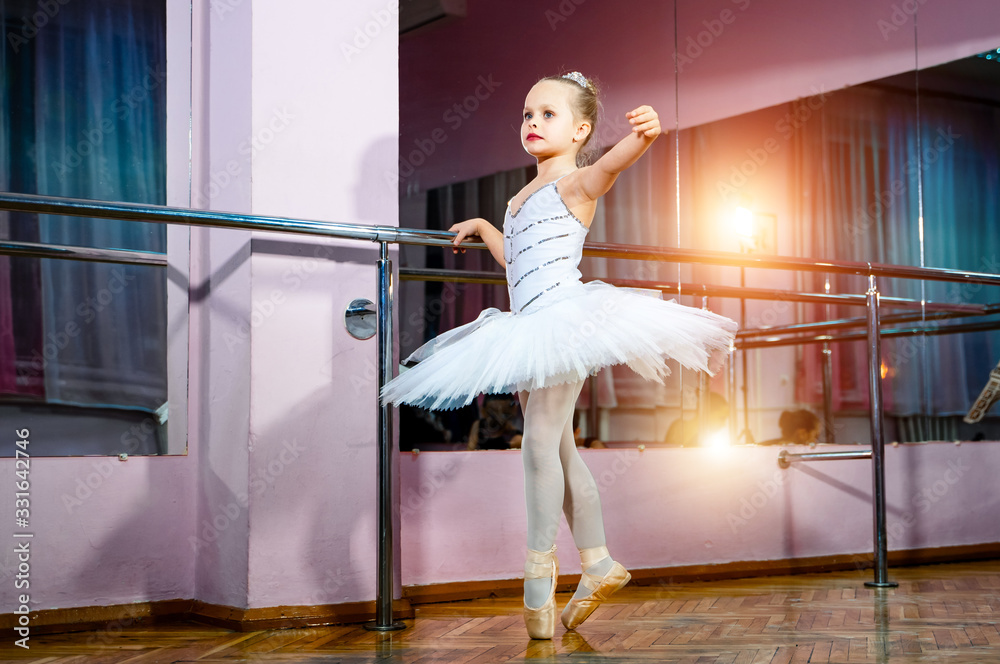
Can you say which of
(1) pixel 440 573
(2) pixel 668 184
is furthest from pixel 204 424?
(2) pixel 668 184

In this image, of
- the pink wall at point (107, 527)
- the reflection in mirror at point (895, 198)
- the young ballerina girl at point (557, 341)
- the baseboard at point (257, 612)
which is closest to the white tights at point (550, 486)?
the young ballerina girl at point (557, 341)

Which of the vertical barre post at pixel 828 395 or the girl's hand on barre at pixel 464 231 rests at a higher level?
the girl's hand on barre at pixel 464 231

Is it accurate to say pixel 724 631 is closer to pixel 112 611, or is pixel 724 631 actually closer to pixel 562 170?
pixel 562 170

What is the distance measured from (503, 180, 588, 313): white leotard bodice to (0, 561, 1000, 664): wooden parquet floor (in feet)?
2.14

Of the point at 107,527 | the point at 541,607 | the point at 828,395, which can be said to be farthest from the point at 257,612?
the point at 828,395

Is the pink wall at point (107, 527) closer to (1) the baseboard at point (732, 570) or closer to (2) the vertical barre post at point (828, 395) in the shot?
(1) the baseboard at point (732, 570)

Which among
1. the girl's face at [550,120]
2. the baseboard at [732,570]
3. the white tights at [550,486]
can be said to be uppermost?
the girl's face at [550,120]

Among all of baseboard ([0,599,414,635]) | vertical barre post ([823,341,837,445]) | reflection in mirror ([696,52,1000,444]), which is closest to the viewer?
baseboard ([0,599,414,635])

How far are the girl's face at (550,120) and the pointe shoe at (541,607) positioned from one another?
0.79 meters

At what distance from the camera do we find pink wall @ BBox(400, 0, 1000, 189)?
9.82 ft

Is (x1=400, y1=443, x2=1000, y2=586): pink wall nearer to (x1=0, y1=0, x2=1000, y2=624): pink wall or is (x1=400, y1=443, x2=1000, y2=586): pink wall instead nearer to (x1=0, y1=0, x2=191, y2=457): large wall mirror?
(x1=0, y1=0, x2=1000, y2=624): pink wall

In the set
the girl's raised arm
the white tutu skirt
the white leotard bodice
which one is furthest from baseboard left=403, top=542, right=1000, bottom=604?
the girl's raised arm

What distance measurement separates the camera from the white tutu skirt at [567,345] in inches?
67.3

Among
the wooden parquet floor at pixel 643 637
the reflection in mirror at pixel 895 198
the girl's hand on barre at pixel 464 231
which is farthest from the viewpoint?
the reflection in mirror at pixel 895 198
